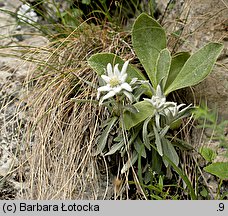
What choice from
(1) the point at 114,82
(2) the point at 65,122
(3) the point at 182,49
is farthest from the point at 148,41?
(2) the point at 65,122

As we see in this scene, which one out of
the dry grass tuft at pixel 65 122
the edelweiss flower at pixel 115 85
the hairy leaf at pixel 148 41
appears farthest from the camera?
the hairy leaf at pixel 148 41

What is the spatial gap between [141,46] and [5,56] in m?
0.57

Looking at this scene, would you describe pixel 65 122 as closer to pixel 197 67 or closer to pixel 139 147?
pixel 139 147

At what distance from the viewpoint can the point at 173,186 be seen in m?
1.71

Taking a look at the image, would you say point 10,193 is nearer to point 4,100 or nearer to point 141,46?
point 4,100

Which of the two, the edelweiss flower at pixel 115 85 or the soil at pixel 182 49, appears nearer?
the edelweiss flower at pixel 115 85

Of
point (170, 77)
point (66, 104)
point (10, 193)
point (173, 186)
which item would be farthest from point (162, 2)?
point (10, 193)

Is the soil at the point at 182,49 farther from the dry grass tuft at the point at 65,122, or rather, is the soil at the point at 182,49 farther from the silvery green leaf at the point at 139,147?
the silvery green leaf at the point at 139,147

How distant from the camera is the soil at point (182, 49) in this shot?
177 centimetres

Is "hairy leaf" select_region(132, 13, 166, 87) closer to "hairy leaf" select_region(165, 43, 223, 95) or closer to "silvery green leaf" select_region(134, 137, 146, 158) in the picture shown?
"hairy leaf" select_region(165, 43, 223, 95)

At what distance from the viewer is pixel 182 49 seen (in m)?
1.95

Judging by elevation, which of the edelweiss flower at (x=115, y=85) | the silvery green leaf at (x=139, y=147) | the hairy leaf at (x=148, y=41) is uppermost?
the hairy leaf at (x=148, y=41)

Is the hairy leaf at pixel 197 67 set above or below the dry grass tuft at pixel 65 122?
above

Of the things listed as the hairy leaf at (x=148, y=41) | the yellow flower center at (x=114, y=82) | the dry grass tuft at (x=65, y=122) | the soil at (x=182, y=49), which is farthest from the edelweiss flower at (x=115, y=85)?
the soil at (x=182, y=49)
